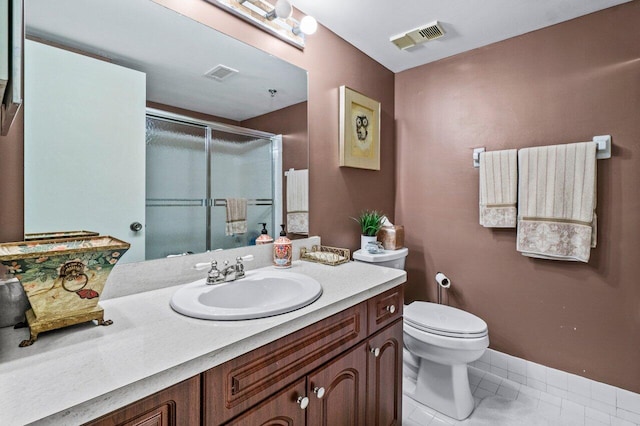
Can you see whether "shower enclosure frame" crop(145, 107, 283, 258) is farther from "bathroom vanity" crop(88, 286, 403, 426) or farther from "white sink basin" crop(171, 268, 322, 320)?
"bathroom vanity" crop(88, 286, 403, 426)

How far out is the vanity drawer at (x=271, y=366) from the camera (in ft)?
2.35

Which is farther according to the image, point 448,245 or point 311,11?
point 448,245

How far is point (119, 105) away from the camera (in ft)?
3.44

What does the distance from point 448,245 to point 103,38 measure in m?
2.26

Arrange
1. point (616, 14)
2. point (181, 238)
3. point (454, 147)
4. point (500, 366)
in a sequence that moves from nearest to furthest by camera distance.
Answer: point (181, 238) → point (616, 14) → point (500, 366) → point (454, 147)

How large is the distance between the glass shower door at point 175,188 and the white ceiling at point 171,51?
0.12 metres

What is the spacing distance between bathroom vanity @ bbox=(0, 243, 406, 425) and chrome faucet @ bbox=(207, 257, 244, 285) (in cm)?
13

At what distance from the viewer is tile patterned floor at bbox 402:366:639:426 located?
1670 mm

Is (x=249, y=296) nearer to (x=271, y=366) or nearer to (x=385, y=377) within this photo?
(x=271, y=366)

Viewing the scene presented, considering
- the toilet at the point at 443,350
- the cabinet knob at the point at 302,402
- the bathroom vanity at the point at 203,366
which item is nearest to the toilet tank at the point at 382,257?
the toilet at the point at 443,350

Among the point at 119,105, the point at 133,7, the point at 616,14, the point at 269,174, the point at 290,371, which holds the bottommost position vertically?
the point at 290,371

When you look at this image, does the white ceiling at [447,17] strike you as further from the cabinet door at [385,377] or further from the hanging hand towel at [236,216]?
the cabinet door at [385,377]

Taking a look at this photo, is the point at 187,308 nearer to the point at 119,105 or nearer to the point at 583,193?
the point at 119,105

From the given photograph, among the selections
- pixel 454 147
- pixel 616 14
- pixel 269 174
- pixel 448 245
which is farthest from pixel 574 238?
pixel 269 174
